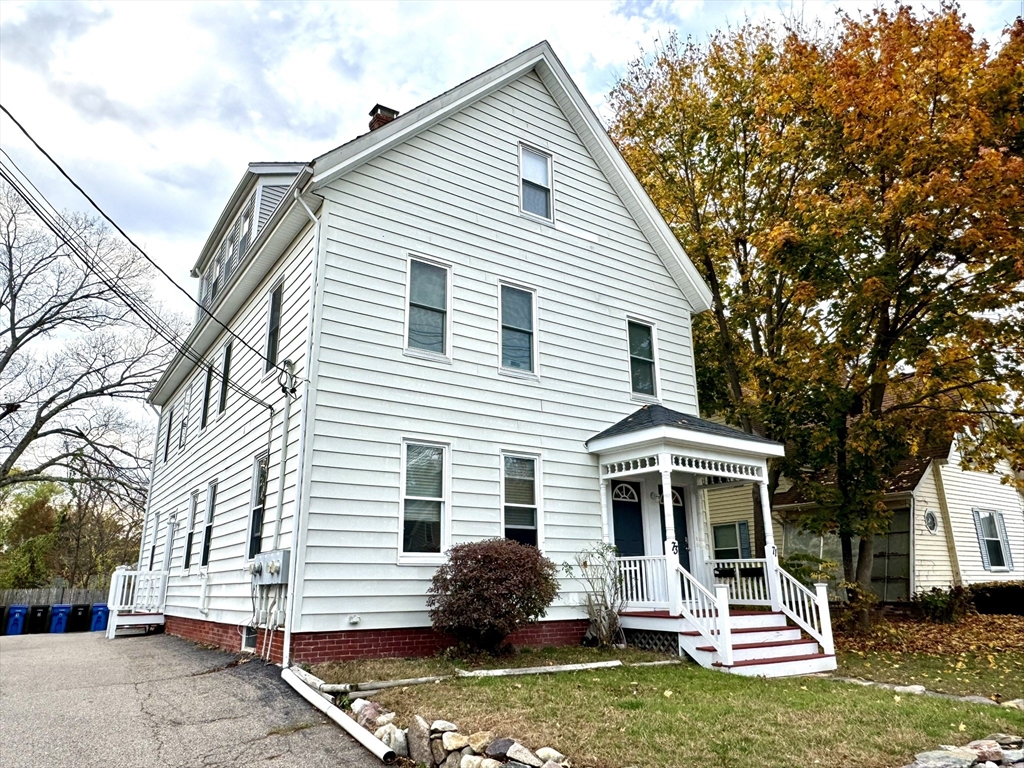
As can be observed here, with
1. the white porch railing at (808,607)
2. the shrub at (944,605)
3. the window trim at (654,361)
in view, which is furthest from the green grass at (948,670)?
the window trim at (654,361)

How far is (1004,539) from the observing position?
2045cm

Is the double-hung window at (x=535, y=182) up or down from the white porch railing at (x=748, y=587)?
up

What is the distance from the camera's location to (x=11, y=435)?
24.3 meters

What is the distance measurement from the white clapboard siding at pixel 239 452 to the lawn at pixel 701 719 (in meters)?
3.74

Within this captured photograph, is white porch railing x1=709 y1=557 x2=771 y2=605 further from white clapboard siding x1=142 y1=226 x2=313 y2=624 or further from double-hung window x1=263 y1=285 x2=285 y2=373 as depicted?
double-hung window x1=263 y1=285 x2=285 y2=373

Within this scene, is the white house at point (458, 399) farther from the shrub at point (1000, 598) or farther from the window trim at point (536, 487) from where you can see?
the shrub at point (1000, 598)

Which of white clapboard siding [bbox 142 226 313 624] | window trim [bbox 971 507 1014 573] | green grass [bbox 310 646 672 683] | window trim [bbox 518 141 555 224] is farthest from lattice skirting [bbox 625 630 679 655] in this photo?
window trim [bbox 971 507 1014 573]

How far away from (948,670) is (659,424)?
538 cm

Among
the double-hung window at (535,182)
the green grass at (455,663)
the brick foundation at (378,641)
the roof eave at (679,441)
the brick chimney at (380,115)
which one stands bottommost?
the green grass at (455,663)

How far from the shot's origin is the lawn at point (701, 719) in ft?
16.0

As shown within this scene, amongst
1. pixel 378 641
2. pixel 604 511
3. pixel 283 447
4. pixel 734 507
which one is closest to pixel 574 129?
pixel 604 511

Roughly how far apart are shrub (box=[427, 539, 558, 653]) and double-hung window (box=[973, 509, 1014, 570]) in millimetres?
16862

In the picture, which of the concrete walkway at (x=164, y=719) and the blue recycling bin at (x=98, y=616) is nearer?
the concrete walkway at (x=164, y=719)

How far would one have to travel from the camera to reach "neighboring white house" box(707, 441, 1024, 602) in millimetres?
17781
